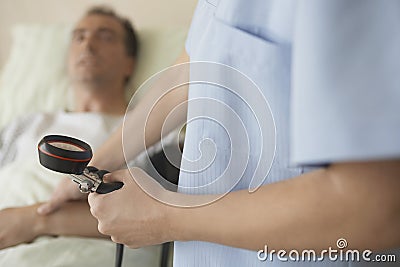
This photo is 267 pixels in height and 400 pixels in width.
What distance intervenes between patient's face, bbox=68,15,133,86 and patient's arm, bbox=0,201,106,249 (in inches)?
29.9

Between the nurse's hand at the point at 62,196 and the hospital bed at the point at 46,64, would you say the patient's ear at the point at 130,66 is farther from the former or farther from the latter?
the nurse's hand at the point at 62,196

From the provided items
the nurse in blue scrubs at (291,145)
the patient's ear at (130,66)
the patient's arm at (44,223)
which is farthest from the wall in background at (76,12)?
the nurse in blue scrubs at (291,145)

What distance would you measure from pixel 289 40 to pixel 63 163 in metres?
0.35

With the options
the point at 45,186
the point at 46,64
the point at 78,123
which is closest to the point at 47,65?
the point at 46,64

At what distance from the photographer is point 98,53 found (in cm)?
195

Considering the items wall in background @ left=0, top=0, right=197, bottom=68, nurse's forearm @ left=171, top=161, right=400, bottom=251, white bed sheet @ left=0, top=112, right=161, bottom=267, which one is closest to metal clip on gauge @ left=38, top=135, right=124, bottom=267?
nurse's forearm @ left=171, top=161, right=400, bottom=251

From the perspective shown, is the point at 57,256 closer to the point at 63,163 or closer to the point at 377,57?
the point at 63,163

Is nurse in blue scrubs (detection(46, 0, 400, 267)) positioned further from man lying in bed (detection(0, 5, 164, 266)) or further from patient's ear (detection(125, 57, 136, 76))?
patient's ear (detection(125, 57, 136, 76))

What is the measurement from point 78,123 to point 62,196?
0.63 metres

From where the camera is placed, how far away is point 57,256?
1.19m

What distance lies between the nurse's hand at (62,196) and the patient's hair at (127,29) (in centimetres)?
90

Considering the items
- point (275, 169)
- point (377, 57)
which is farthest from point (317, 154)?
point (275, 169)

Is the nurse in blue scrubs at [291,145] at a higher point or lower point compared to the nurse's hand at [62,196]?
lower

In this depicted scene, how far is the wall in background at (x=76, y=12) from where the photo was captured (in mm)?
2141
